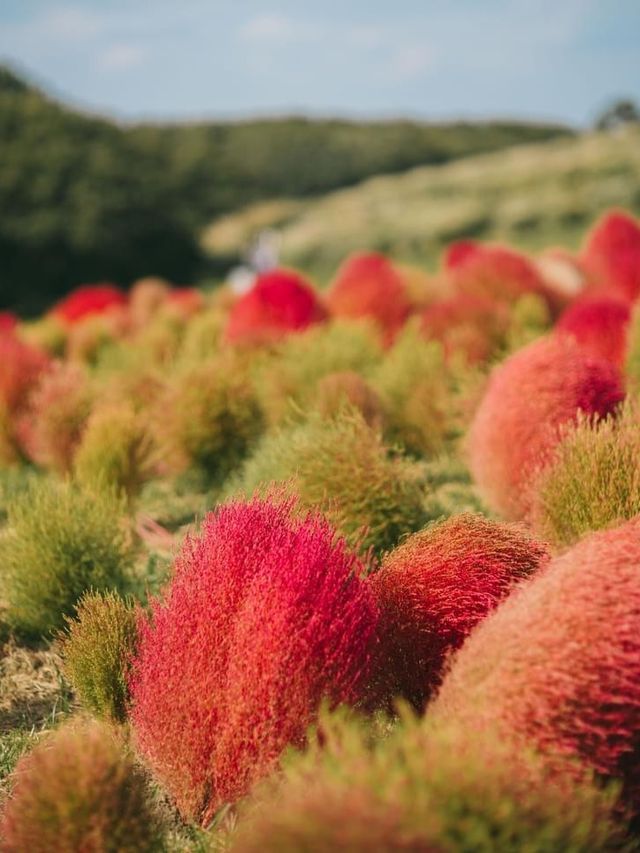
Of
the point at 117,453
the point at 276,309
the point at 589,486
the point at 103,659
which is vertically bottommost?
the point at 103,659

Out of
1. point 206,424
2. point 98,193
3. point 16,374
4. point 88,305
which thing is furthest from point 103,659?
point 98,193

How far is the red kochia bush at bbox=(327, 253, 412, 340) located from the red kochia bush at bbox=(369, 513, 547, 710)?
5240mm

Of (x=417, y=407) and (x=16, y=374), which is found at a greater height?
(x=16, y=374)

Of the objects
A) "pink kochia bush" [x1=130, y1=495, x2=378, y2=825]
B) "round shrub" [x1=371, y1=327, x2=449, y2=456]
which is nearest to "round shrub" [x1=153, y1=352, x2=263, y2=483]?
"round shrub" [x1=371, y1=327, x2=449, y2=456]

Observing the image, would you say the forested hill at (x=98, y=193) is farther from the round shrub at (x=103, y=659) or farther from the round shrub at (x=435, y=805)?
the round shrub at (x=435, y=805)

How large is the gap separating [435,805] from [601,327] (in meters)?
4.80

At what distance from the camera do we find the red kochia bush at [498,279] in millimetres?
7801

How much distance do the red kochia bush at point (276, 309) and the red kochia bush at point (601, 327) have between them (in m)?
1.97

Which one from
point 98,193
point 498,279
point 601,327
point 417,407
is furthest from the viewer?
point 98,193

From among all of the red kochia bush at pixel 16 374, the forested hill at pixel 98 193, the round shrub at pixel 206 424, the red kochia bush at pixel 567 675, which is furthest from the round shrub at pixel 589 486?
the forested hill at pixel 98 193

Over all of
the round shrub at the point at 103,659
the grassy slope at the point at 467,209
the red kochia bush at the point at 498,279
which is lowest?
the round shrub at the point at 103,659

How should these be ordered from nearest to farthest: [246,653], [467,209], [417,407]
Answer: [246,653] → [417,407] → [467,209]

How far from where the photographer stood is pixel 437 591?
2.44m

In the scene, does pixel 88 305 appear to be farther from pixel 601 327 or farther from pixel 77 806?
pixel 77 806
